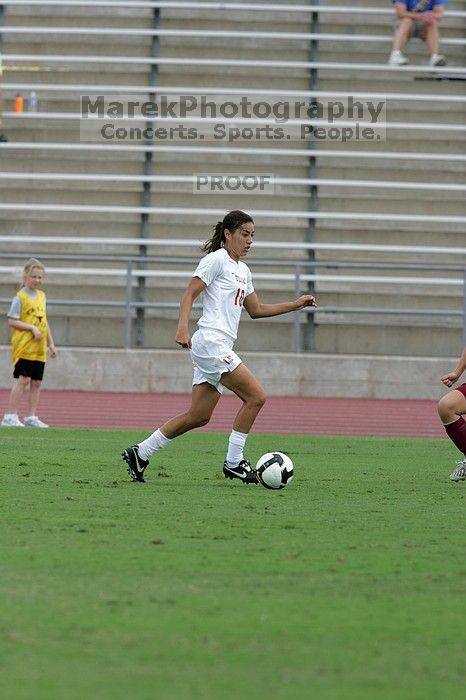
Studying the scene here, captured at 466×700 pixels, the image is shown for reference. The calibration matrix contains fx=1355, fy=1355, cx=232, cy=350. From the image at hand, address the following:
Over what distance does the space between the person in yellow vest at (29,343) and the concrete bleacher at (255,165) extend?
7.08 meters

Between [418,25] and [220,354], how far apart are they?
1696 cm

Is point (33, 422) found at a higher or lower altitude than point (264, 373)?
lower

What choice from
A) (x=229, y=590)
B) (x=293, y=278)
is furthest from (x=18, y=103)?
(x=229, y=590)

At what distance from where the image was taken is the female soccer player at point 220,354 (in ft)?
30.8

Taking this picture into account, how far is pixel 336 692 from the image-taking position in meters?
3.92

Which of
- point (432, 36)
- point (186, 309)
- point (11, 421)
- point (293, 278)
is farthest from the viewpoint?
point (432, 36)

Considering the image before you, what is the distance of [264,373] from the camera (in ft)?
→ 66.2

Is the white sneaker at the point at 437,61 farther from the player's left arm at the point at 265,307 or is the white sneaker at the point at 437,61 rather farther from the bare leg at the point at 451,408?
the bare leg at the point at 451,408

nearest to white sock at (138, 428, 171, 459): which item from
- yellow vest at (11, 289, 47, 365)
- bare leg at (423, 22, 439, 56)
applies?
yellow vest at (11, 289, 47, 365)

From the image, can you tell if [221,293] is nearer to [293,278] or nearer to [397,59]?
[293,278]

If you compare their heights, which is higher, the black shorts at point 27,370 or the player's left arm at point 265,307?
the player's left arm at point 265,307

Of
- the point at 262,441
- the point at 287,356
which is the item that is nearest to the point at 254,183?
the point at 287,356

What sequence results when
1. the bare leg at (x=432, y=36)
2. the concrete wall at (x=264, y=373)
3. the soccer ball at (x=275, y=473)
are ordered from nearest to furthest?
the soccer ball at (x=275, y=473) < the concrete wall at (x=264, y=373) < the bare leg at (x=432, y=36)

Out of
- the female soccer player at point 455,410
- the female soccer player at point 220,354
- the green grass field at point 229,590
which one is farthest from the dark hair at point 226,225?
the female soccer player at point 455,410
